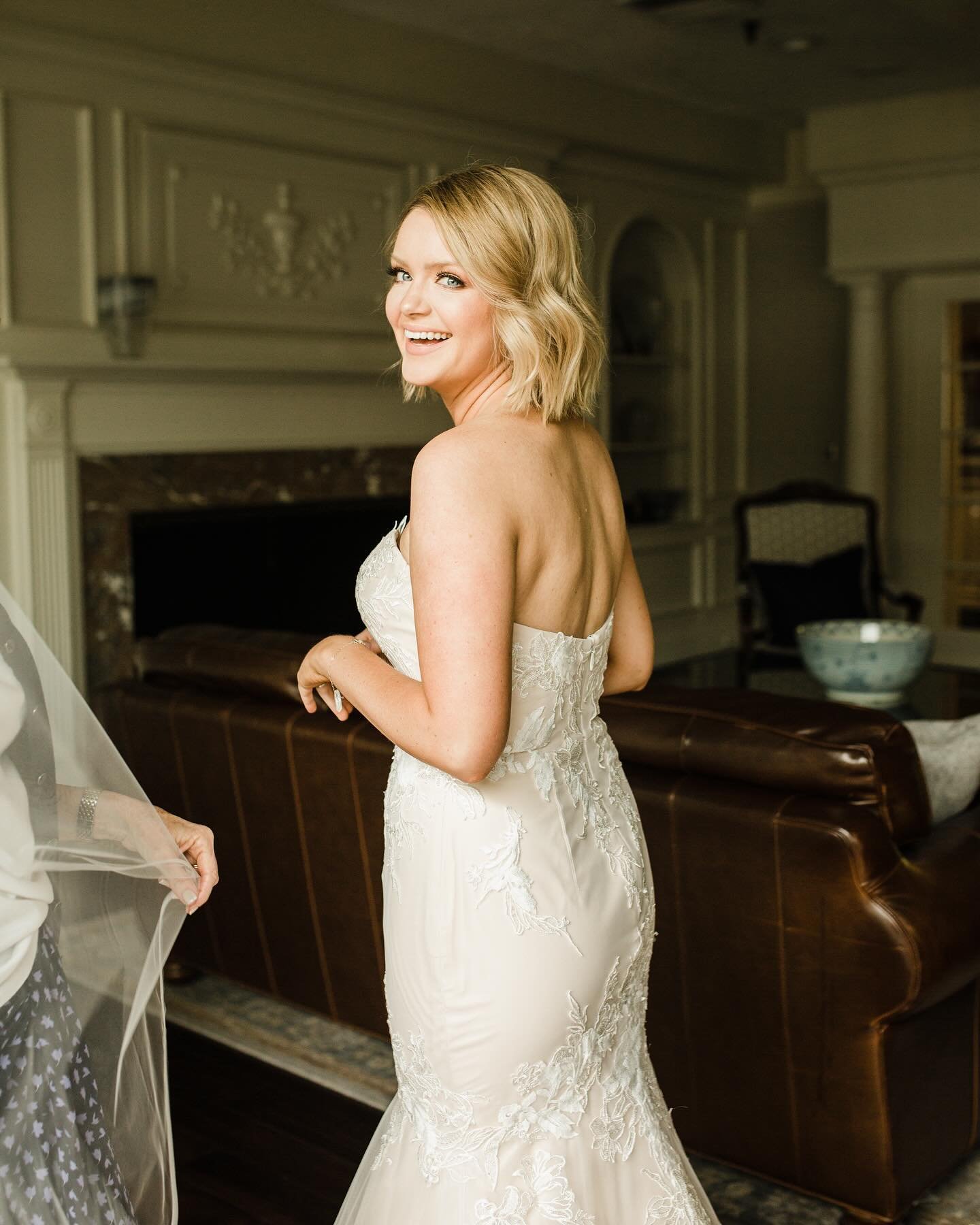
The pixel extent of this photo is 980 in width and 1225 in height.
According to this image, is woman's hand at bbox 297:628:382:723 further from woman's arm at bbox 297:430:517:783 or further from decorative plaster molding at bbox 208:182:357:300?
decorative plaster molding at bbox 208:182:357:300

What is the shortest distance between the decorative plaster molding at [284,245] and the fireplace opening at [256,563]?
35.2 inches

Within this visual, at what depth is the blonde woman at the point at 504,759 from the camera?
140cm

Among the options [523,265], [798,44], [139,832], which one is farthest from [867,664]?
[798,44]

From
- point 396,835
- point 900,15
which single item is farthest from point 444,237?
point 900,15

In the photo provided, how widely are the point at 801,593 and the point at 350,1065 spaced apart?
13.1 ft

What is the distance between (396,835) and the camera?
63.2 inches

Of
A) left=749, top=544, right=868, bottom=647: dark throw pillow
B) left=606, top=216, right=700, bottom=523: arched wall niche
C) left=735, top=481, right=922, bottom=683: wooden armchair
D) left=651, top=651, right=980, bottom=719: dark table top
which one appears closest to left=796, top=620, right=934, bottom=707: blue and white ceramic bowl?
left=651, top=651, right=980, bottom=719: dark table top

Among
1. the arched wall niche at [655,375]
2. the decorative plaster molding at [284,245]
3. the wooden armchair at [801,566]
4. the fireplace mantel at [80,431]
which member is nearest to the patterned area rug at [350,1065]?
the fireplace mantel at [80,431]

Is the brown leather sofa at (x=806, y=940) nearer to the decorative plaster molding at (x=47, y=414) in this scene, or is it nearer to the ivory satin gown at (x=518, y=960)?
the ivory satin gown at (x=518, y=960)

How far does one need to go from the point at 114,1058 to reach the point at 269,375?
416 cm

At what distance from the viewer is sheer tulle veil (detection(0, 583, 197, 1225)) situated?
1315 millimetres

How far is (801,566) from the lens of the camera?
6.39 m

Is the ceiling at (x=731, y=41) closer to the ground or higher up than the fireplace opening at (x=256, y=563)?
higher up

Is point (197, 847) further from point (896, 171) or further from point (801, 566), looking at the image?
point (896, 171)
